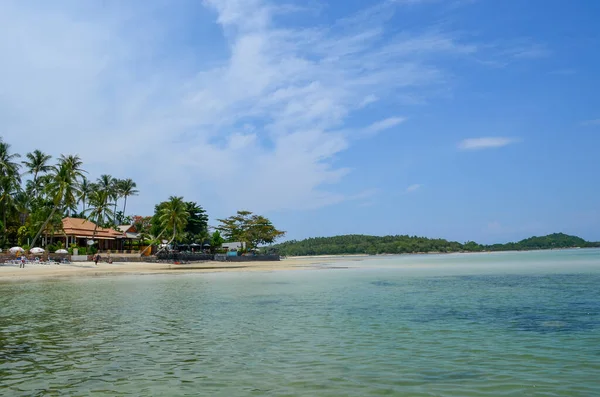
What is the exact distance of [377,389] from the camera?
27.0ft

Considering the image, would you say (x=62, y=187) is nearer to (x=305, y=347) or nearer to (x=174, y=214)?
(x=174, y=214)

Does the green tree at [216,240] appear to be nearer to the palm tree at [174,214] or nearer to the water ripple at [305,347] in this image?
the palm tree at [174,214]

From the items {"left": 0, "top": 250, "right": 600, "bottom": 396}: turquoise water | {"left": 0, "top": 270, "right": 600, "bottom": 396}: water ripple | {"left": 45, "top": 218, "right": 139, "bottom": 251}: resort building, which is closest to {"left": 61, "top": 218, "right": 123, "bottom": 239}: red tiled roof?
{"left": 45, "top": 218, "right": 139, "bottom": 251}: resort building

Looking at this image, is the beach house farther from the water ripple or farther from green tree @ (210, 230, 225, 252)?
the water ripple

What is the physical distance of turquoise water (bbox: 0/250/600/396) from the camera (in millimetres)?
8562

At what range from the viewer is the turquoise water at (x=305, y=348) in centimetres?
856

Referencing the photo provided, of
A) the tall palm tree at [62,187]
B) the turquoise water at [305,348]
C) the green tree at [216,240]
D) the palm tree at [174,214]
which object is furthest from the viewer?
the green tree at [216,240]

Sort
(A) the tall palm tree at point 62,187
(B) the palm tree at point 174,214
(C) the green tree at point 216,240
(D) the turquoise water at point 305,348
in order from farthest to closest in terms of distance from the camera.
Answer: (C) the green tree at point 216,240 < (B) the palm tree at point 174,214 < (A) the tall palm tree at point 62,187 < (D) the turquoise water at point 305,348

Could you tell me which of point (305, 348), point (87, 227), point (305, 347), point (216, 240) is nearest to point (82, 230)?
point (87, 227)

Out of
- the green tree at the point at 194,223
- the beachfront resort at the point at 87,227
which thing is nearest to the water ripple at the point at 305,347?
the beachfront resort at the point at 87,227

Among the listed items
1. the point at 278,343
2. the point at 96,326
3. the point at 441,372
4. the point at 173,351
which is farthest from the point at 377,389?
the point at 96,326

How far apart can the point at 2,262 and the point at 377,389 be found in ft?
177

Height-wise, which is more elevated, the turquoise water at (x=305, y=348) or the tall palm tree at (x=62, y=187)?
the tall palm tree at (x=62, y=187)

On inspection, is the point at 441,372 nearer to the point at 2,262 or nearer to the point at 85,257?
the point at 2,262
